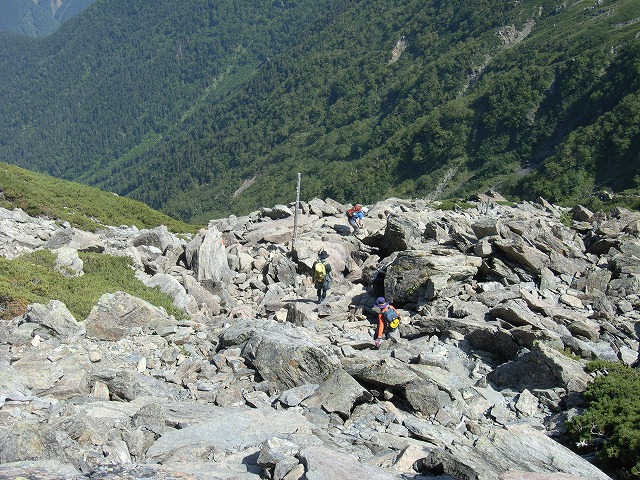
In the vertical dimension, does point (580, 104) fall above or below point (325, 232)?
above

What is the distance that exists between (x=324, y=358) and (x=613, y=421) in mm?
6054

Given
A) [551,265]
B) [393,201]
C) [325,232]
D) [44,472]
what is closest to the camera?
[44,472]

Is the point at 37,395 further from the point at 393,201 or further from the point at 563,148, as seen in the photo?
the point at 563,148

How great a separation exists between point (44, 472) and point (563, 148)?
127 m

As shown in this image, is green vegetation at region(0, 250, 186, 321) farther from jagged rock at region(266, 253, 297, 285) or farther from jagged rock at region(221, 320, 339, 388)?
jagged rock at region(266, 253, 297, 285)

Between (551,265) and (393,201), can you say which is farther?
(393,201)

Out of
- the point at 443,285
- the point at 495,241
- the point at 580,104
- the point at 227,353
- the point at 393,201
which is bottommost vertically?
the point at 227,353

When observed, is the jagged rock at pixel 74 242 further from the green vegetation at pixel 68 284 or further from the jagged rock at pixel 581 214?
the jagged rock at pixel 581 214

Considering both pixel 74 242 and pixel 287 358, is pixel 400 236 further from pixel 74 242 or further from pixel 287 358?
pixel 74 242

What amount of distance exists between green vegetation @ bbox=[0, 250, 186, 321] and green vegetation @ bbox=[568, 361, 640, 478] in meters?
12.1

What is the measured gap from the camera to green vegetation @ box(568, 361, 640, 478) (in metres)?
9.92

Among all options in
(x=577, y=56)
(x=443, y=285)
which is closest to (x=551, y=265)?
(x=443, y=285)

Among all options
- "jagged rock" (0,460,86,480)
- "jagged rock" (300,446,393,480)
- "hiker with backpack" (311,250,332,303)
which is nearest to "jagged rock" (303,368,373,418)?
"jagged rock" (300,446,393,480)

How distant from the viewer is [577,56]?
469 ft
